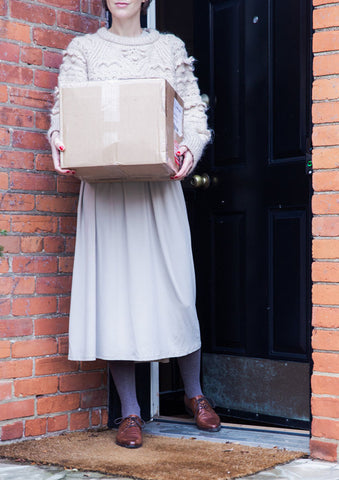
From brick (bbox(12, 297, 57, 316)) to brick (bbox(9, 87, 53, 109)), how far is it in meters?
0.79

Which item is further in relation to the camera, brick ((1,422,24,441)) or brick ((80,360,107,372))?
brick ((80,360,107,372))

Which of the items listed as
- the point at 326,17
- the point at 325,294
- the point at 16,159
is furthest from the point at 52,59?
the point at 325,294

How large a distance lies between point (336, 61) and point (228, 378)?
1.60m

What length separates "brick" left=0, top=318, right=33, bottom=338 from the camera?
3.00 meters

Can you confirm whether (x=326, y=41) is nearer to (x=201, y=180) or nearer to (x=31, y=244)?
(x=201, y=180)

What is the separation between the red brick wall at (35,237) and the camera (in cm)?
302

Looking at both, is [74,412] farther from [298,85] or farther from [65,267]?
[298,85]

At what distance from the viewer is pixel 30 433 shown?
122 inches

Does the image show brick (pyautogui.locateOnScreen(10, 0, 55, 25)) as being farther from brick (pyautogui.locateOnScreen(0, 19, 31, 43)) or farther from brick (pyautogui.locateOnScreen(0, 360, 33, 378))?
brick (pyautogui.locateOnScreen(0, 360, 33, 378))

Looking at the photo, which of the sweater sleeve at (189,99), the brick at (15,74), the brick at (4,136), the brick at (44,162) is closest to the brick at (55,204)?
the brick at (44,162)

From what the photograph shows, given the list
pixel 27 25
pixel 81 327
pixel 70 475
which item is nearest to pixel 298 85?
pixel 27 25

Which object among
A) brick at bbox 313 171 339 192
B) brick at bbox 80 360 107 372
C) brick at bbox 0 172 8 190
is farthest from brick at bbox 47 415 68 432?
brick at bbox 313 171 339 192

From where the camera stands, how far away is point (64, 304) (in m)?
3.21

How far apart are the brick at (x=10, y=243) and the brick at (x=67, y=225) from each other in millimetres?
231
